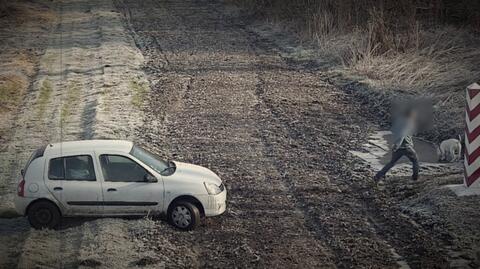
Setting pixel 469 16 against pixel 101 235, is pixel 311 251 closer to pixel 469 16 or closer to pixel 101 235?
pixel 101 235

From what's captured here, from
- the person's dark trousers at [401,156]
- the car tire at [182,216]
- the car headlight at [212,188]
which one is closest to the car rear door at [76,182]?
the car tire at [182,216]

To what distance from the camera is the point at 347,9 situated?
1119 inches

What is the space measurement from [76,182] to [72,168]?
27 centimetres

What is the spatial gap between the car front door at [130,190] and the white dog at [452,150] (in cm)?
664

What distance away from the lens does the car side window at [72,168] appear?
1169 cm

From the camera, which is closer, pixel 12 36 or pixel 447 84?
pixel 447 84

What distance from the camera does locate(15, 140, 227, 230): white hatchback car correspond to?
1157cm

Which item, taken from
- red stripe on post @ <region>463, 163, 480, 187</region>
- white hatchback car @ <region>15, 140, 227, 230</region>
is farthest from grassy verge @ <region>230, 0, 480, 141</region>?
white hatchback car @ <region>15, 140, 227, 230</region>

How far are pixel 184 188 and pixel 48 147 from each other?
2626 mm

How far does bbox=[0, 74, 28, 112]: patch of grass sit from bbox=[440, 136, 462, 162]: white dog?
1278 centimetres

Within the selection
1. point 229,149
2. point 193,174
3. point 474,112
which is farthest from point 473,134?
point 229,149

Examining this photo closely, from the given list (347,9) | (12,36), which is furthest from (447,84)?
(12,36)

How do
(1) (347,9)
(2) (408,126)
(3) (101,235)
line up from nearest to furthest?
(3) (101,235) < (2) (408,126) < (1) (347,9)

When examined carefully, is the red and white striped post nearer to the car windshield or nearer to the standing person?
the standing person
